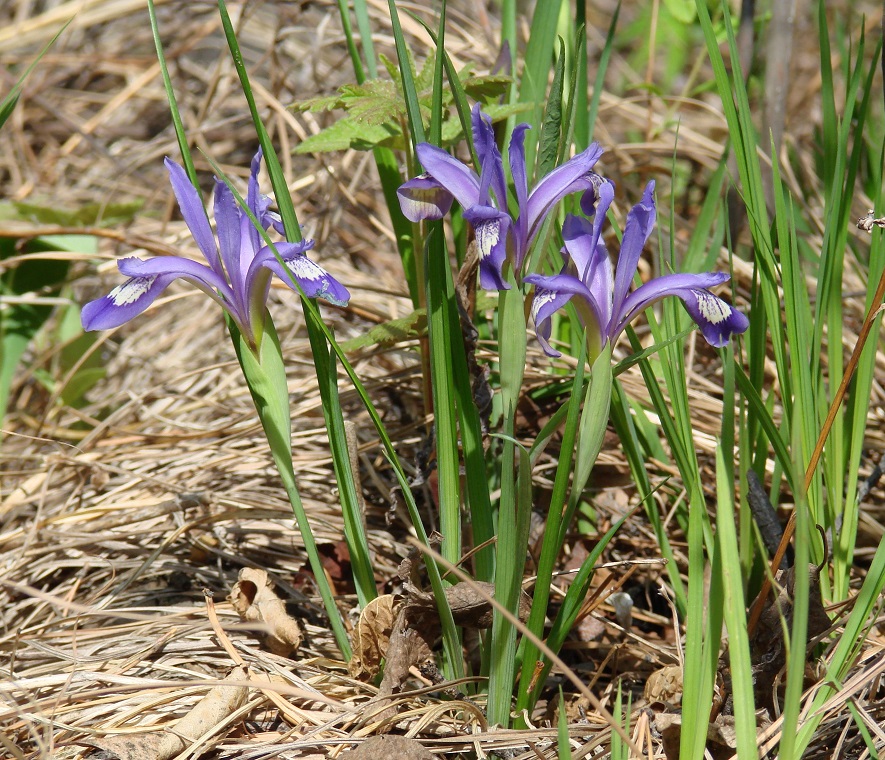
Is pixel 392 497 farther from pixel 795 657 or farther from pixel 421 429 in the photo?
pixel 795 657

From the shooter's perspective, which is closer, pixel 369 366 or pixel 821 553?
pixel 821 553

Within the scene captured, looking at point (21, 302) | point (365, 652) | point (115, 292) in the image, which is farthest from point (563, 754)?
point (21, 302)

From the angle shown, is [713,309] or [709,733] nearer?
[713,309]

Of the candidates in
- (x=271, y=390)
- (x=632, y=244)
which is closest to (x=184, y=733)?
(x=271, y=390)

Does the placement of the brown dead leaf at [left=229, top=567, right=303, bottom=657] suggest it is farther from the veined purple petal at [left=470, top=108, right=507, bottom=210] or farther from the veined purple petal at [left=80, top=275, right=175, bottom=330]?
the veined purple petal at [left=470, top=108, right=507, bottom=210]

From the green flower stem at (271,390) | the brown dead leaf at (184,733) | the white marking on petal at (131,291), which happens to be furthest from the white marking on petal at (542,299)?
the brown dead leaf at (184,733)

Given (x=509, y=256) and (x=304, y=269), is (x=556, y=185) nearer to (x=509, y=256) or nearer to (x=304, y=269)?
(x=509, y=256)

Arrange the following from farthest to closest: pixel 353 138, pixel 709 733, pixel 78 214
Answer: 1. pixel 78 214
2. pixel 353 138
3. pixel 709 733

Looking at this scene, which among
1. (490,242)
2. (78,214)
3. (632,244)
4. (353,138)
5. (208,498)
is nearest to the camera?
(490,242)
